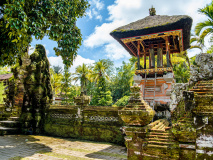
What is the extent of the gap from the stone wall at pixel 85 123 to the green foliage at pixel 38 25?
2684 mm

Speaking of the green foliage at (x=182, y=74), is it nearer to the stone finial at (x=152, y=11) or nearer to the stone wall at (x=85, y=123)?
the stone finial at (x=152, y=11)

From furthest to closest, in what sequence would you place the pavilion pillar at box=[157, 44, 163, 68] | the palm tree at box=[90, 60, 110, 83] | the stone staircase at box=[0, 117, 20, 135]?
the palm tree at box=[90, 60, 110, 83] < the pavilion pillar at box=[157, 44, 163, 68] < the stone staircase at box=[0, 117, 20, 135]

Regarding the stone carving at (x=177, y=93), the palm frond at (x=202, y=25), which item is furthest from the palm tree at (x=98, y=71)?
the stone carving at (x=177, y=93)

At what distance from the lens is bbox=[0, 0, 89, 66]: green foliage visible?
15.5 feet

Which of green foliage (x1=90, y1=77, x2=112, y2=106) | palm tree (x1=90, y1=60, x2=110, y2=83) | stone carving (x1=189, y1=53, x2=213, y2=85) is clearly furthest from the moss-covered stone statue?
palm tree (x1=90, y1=60, x2=110, y2=83)

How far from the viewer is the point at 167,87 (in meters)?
10.3

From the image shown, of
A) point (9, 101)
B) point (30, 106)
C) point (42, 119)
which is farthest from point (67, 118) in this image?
point (9, 101)

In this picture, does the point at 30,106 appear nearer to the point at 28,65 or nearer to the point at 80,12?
the point at 28,65

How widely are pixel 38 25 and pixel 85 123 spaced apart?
196 inches

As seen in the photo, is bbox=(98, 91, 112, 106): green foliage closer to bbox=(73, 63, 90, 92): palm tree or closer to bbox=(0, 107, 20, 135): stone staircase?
bbox=(73, 63, 90, 92): palm tree

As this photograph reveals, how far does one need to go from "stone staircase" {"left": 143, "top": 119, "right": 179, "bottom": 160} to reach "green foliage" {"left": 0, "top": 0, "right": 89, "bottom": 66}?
15.2 ft

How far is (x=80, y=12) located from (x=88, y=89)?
25995 millimetres

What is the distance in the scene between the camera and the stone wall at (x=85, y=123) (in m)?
7.33

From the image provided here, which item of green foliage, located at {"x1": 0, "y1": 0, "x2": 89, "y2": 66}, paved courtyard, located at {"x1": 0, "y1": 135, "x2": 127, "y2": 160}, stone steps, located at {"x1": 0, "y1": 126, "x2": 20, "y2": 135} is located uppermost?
green foliage, located at {"x1": 0, "y1": 0, "x2": 89, "y2": 66}
